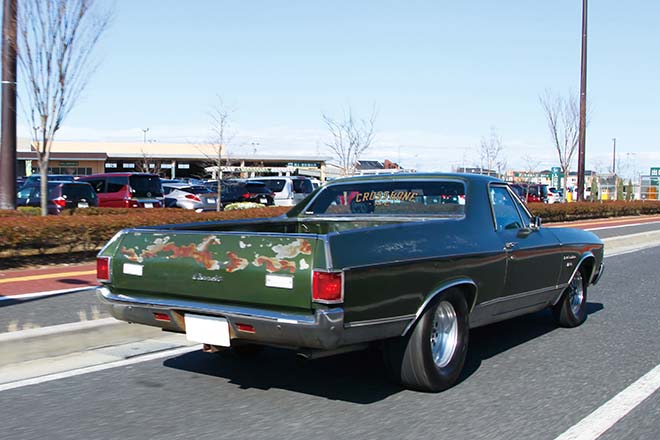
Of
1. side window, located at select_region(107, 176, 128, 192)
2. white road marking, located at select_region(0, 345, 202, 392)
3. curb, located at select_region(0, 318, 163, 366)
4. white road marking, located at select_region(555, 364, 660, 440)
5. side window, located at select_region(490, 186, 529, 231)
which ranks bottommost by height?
white road marking, located at select_region(0, 345, 202, 392)

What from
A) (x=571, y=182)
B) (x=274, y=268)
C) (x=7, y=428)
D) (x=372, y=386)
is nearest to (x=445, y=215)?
(x=372, y=386)

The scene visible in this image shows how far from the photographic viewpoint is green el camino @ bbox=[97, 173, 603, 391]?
14.5 ft

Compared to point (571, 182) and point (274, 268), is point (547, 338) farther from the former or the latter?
point (571, 182)

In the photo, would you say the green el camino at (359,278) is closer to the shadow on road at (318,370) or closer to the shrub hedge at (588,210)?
the shadow on road at (318,370)

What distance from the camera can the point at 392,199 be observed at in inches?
264

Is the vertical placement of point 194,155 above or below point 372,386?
above

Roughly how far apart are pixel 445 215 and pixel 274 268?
218 cm

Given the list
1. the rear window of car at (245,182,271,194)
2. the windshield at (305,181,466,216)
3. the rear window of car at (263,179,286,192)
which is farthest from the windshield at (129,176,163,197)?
the windshield at (305,181,466,216)

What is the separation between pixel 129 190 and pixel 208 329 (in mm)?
18137

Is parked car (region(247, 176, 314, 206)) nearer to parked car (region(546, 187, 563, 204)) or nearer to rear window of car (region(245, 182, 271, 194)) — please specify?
rear window of car (region(245, 182, 271, 194))

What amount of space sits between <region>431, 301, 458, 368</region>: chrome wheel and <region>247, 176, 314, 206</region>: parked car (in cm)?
2214

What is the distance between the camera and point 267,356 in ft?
21.0

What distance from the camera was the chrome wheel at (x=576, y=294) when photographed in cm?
773

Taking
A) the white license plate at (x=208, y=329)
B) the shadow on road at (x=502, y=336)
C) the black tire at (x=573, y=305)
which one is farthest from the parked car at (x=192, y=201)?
the white license plate at (x=208, y=329)
